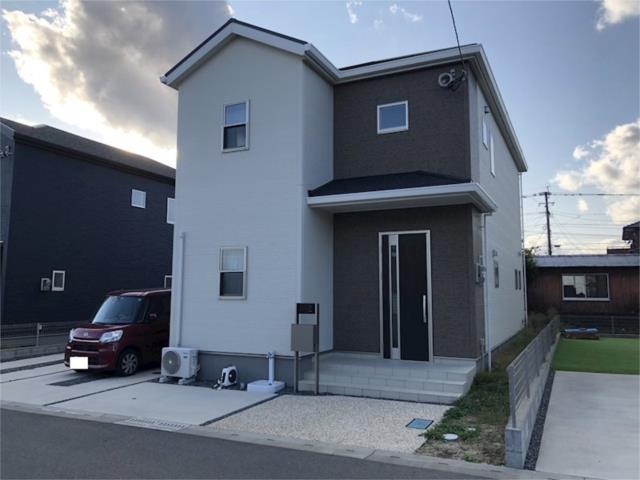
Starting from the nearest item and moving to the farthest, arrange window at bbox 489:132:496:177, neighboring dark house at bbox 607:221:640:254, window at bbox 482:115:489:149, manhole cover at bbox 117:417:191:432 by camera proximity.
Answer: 1. manhole cover at bbox 117:417:191:432
2. window at bbox 482:115:489:149
3. window at bbox 489:132:496:177
4. neighboring dark house at bbox 607:221:640:254

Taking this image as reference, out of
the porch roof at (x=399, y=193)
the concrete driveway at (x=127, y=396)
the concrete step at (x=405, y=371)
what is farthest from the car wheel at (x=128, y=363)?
the porch roof at (x=399, y=193)

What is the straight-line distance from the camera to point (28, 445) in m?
5.04

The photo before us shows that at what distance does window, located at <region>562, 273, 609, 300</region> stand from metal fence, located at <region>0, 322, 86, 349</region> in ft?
65.8

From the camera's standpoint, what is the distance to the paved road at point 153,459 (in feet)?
13.8

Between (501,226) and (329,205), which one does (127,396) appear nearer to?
(329,205)

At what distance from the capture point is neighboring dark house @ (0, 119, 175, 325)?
44.3ft

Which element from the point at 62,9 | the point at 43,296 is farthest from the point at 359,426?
the point at 43,296

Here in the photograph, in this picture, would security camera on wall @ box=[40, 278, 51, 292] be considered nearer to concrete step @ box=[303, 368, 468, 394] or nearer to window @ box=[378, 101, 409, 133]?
concrete step @ box=[303, 368, 468, 394]

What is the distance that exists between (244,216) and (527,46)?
6686mm

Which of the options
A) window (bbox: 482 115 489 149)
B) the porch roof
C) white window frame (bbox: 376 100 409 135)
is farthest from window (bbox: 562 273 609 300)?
white window frame (bbox: 376 100 409 135)

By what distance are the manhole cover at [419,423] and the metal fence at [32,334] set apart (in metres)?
11.0

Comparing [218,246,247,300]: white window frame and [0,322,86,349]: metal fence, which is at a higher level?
[218,246,247,300]: white window frame

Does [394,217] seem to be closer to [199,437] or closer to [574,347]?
[199,437]

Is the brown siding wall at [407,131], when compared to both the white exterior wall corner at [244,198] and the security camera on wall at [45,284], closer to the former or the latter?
the white exterior wall corner at [244,198]
